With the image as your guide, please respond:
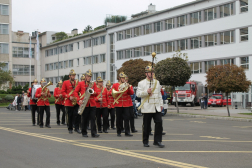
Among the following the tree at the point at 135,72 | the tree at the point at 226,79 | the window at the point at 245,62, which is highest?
the window at the point at 245,62

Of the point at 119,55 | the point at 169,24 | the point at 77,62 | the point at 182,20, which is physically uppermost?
the point at 182,20

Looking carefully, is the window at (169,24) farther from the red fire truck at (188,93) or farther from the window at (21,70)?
the window at (21,70)

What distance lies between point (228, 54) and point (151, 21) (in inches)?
621

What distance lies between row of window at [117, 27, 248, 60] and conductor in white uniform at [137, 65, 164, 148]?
34.9 metres

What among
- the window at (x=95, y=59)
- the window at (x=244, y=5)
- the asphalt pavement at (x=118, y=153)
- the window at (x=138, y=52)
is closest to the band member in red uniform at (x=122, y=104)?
the asphalt pavement at (x=118, y=153)

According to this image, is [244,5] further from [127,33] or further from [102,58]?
[102,58]

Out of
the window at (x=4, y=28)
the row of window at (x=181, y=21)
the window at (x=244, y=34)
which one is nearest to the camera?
the window at (x=244, y=34)

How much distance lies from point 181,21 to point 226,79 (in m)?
26.9

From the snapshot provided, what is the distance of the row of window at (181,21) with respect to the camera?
141 feet

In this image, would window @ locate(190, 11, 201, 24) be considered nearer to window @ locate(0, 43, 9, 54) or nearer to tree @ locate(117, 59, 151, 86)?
tree @ locate(117, 59, 151, 86)

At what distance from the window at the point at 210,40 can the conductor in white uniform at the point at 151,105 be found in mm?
37277

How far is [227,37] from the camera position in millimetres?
43250

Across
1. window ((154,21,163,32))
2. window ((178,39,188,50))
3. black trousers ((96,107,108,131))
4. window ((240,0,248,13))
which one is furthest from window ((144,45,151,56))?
black trousers ((96,107,108,131))

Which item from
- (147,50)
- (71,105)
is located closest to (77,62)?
(147,50)
